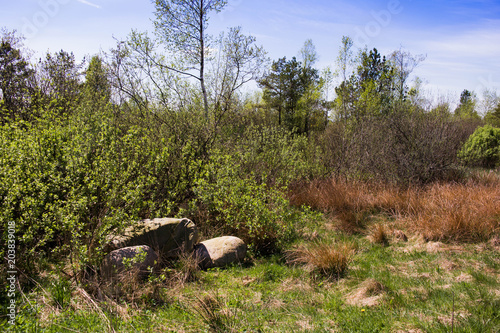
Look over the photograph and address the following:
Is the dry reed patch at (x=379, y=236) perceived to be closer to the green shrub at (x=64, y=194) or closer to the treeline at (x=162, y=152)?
the treeline at (x=162, y=152)

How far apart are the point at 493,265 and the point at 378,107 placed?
13.5 meters

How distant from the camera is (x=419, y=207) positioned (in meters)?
7.05

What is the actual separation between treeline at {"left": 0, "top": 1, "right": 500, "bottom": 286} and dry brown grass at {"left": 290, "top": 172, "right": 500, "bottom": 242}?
2.54 ft

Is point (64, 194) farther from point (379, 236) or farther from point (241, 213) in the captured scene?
point (379, 236)

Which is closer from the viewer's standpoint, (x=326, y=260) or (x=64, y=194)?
(x=326, y=260)

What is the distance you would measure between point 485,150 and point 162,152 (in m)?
16.1

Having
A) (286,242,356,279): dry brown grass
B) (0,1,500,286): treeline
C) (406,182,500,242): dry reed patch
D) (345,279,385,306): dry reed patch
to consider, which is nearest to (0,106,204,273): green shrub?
(0,1,500,286): treeline

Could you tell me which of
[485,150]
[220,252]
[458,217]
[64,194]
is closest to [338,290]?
[220,252]

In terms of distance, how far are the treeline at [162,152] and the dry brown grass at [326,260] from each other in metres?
0.88

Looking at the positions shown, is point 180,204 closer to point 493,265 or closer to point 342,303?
point 342,303

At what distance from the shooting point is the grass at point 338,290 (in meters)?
3.24

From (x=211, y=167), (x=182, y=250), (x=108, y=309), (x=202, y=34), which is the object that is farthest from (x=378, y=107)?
(x=108, y=309)

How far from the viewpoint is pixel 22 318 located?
123 inches

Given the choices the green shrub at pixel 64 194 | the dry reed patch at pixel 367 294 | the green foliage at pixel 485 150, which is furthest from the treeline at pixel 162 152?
the green foliage at pixel 485 150
